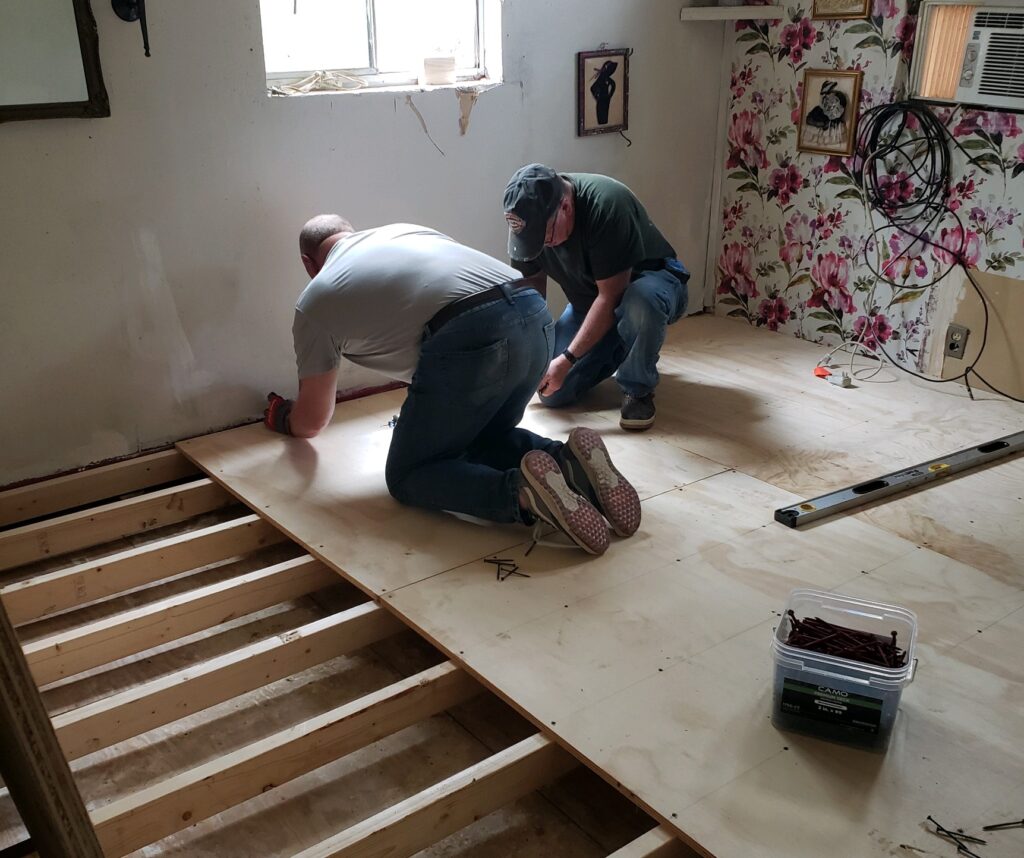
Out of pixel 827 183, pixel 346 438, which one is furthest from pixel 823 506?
pixel 827 183

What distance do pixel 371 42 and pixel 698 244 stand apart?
1.61 m

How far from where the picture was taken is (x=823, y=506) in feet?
8.16

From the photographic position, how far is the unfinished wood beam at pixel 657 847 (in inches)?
57.2

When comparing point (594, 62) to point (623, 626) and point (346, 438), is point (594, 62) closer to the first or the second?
point (346, 438)

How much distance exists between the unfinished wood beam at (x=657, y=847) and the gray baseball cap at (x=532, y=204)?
1758 millimetres

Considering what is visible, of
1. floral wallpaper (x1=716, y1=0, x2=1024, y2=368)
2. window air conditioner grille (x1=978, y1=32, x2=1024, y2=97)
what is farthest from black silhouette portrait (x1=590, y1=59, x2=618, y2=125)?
window air conditioner grille (x1=978, y1=32, x2=1024, y2=97)

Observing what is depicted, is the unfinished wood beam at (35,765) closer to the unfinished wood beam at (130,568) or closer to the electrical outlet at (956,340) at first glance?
the unfinished wood beam at (130,568)

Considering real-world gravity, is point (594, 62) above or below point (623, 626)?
above

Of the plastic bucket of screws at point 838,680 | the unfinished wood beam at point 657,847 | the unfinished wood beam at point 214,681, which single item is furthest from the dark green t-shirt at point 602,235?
the unfinished wood beam at point 657,847

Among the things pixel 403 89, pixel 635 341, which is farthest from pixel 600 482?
pixel 403 89

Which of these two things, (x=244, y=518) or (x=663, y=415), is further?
(x=663, y=415)

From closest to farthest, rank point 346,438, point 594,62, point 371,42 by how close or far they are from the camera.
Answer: point 346,438
point 371,42
point 594,62

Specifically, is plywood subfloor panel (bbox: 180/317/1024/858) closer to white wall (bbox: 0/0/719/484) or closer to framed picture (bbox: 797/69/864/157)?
white wall (bbox: 0/0/719/484)

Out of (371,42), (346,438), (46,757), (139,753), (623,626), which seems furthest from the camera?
(371,42)
